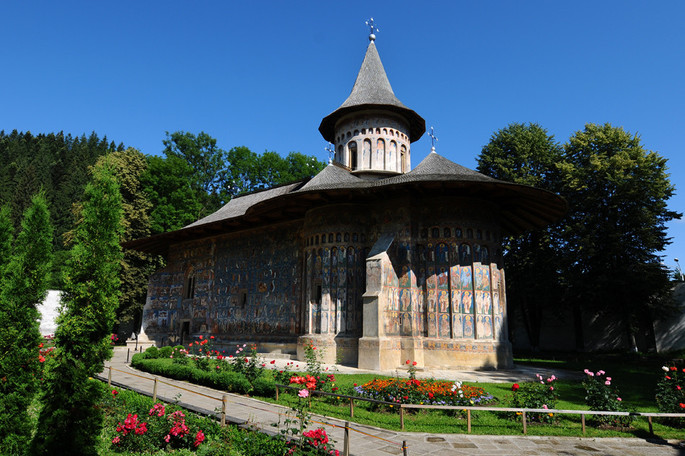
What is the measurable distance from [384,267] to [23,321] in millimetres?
9807

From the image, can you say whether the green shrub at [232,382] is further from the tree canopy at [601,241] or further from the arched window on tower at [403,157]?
the tree canopy at [601,241]

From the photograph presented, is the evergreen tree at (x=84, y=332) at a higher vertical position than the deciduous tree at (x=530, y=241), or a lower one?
lower

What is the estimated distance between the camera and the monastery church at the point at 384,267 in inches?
551

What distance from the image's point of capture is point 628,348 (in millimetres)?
22500

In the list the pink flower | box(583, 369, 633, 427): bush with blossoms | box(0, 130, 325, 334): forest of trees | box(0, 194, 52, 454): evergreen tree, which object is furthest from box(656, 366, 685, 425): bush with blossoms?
box(0, 130, 325, 334): forest of trees

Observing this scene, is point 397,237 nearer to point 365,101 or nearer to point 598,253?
point 365,101

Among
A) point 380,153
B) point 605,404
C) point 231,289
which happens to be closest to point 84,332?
point 605,404

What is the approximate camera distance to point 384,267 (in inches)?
563

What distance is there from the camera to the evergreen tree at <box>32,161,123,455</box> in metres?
5.11

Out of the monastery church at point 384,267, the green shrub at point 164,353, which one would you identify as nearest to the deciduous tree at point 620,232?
the monastery church at point 384,267

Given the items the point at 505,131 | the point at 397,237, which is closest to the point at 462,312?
the point at 397,237

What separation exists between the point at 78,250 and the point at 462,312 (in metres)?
11.5

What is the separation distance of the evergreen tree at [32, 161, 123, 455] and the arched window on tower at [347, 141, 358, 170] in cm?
1610

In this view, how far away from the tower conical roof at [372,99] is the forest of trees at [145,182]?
12.1m
